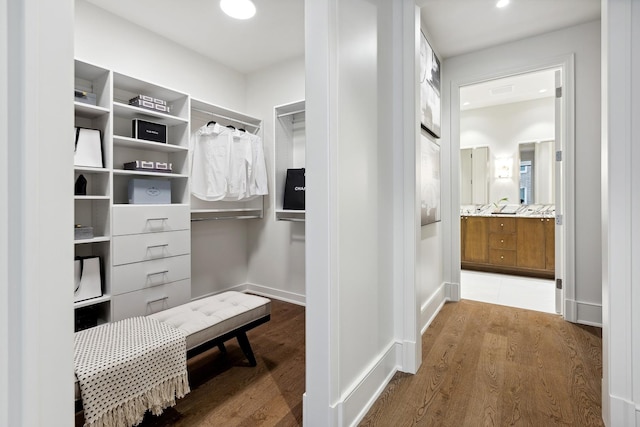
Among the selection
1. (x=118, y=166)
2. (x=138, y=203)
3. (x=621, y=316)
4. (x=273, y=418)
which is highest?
(x=118, y=166)

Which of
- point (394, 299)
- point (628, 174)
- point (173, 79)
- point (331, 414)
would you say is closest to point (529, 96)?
point (628, 174)

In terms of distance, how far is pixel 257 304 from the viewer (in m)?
2.10

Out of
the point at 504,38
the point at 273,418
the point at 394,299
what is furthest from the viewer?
the point at 504,38

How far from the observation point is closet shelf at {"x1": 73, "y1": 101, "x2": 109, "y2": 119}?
2.13 meters

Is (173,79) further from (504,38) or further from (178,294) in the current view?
(504,38)

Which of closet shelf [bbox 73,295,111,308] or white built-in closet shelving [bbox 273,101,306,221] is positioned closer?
closet shelf [bbox 73,295,111,308]

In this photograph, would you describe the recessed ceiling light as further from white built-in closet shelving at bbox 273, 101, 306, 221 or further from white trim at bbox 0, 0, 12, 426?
white trim at bbox 0, 0, 12, 426

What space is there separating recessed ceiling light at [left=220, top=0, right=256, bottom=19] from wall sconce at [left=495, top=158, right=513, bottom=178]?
449 cm

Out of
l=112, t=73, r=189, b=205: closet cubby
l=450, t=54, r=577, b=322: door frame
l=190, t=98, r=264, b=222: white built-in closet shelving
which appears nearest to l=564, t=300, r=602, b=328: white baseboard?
l=450, t=54, r=577, b=322: door frame

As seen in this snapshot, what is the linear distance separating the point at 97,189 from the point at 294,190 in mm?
1680

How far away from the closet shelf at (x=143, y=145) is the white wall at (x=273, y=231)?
959mm

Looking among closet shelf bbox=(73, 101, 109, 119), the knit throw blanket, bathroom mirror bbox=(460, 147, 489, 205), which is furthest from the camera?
bathroom mirror bbox=(460, 147, 489, 205)

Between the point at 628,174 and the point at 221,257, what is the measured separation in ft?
11.0

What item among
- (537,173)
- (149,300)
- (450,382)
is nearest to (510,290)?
(537,173)
